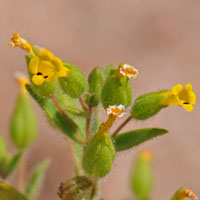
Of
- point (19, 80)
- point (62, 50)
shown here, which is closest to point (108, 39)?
point (62, 50)

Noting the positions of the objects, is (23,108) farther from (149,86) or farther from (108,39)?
(108,39)

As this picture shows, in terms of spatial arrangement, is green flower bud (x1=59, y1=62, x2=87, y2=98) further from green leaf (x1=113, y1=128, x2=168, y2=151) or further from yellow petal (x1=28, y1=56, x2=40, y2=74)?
green leaf (x1=113, y1=128, x2=168, y2=151)

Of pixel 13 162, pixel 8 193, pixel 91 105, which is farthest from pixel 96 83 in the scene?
pixel 13 162

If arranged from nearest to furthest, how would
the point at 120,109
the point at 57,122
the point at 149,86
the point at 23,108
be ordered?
the point at 120,109, the point at 57,122, the point at 23,108, the point at 149,86

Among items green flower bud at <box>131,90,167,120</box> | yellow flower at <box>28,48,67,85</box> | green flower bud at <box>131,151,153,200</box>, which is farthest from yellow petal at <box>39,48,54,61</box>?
green flower bud at <box>131,151,153,200</box>


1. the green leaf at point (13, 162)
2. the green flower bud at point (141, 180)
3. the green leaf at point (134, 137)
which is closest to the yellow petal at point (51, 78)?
the green leaf at point (134, 137)

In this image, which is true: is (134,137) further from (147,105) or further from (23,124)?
(23,124)

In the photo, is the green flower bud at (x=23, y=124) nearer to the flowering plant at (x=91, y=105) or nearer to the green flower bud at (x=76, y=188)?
the flowering plant at (x=91, y=105)
